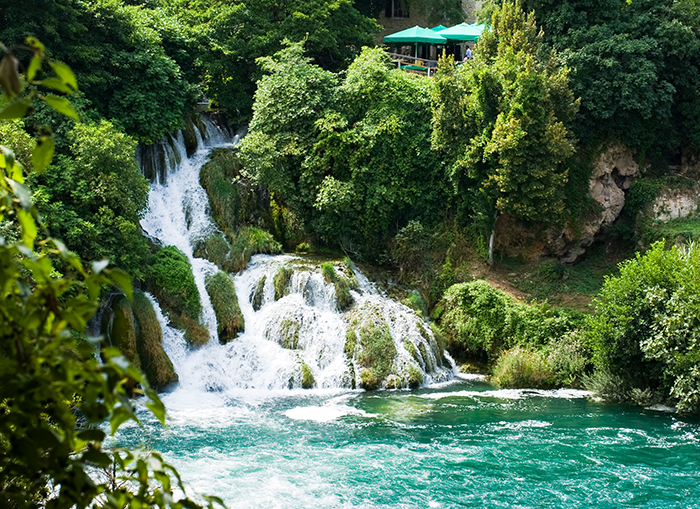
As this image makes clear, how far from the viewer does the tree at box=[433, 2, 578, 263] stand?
1745 cm

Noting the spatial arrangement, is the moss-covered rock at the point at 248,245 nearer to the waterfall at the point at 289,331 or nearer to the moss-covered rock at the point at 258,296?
the waterfall at the point at 289,331

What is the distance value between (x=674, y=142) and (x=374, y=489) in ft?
55.4

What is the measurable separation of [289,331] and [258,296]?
1.42 m

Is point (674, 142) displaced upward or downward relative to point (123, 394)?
upward

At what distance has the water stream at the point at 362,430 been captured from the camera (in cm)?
1013

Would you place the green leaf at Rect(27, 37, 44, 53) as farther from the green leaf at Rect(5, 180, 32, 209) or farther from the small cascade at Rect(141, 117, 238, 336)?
the small cascade at Rect(141, 117, 238, 336)

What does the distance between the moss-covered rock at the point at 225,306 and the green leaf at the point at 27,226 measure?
1514 cm

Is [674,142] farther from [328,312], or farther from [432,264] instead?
[328,312]

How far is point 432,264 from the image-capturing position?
19.6 m

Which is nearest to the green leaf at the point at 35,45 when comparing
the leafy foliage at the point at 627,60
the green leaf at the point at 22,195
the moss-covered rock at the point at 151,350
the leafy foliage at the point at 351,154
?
the green leaf at the point at 22,195

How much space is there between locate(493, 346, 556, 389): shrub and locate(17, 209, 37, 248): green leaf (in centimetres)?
1506

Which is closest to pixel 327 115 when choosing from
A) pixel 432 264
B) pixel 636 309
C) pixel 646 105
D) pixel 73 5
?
pixel 432 264

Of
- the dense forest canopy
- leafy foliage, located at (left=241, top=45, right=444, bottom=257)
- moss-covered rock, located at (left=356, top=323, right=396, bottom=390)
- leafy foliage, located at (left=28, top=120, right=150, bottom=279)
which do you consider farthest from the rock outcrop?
leafy foliage, located at (left=28, top=120, right=150, bottom=279)

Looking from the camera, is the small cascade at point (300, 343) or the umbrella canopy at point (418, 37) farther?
the umbrella canopy at point (418, 37)
